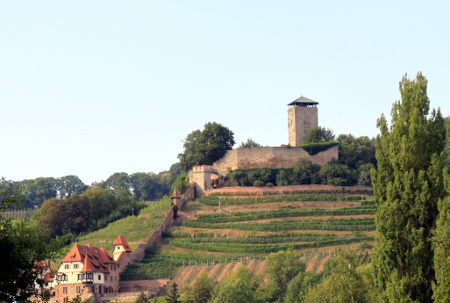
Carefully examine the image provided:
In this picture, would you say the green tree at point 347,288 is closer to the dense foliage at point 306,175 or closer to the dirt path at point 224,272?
the dirt path at point 224,272

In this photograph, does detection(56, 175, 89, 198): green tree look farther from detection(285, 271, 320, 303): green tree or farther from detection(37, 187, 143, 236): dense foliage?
detection(285, 271, 320, 303): green tree

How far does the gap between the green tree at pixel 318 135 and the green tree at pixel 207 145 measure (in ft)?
28.3

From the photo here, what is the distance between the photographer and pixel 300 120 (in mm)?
123062

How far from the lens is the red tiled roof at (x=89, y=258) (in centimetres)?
9850

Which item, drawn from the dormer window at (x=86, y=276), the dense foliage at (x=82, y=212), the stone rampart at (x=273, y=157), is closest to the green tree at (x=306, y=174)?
the stone rampart at (x=273, y=157)

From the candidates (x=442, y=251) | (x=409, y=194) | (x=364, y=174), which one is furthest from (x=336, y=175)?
(x=442, y=251)

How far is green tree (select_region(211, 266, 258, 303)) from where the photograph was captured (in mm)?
83375

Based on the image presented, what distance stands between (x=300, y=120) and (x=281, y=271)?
120 ft

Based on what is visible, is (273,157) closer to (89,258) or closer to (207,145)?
(207,145)

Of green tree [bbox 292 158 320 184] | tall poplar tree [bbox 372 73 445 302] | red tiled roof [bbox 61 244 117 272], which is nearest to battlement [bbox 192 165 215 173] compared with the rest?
green tree [bbox 292 158 320 184]

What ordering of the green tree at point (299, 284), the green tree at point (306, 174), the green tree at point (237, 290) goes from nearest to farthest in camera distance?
the green tree at point (299, 284), the green tree at point (237, 290), the green tree at point (306, 174)

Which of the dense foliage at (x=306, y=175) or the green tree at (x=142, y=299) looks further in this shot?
the dense foliage at (x=306, y=175)

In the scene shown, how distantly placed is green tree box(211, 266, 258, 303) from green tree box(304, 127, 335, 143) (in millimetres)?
33728

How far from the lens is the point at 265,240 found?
335ft
